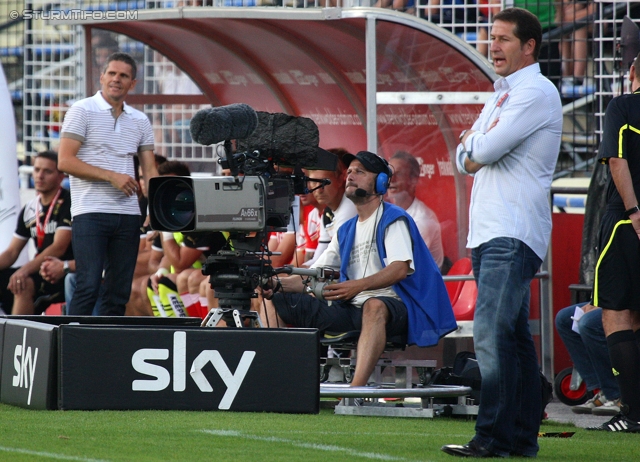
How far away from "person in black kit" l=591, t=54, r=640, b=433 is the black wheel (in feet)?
5.35

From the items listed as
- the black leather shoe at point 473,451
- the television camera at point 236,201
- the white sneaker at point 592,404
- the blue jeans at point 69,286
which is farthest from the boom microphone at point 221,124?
the blue jeans at point 69,286

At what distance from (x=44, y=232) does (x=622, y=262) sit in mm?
5457

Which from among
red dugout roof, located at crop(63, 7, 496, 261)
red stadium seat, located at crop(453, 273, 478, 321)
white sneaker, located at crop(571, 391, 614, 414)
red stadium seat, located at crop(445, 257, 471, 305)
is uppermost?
red dugout roof, located at crop(63, 7, 496, 261)

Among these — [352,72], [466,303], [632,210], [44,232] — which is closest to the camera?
[632,210]

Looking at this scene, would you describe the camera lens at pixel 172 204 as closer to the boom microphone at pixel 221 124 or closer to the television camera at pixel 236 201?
the television camera at pixel 236 201

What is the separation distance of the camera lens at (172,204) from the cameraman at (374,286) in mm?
731

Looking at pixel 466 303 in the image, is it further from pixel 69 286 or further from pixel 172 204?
pixel 69 286

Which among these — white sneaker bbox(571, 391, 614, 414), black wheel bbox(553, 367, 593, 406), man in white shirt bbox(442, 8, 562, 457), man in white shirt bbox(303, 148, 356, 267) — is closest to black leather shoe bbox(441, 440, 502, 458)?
man in white shirt bbox(442, 8, 562, 457)

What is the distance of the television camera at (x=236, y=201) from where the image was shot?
5.69 m

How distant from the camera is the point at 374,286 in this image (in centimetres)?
639

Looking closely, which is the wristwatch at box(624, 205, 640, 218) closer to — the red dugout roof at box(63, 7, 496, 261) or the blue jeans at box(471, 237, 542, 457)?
the blue jeans at box(471, 237, 542, 457)

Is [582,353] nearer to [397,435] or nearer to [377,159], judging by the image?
[377,159]

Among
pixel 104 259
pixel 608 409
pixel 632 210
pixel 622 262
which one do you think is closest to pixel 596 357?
pixel 608 409

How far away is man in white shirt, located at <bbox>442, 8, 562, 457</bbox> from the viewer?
4.44 meters
